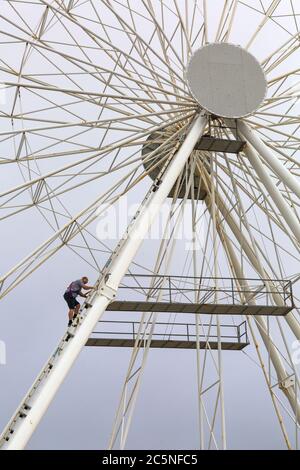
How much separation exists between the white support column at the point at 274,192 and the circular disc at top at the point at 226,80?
1.12m

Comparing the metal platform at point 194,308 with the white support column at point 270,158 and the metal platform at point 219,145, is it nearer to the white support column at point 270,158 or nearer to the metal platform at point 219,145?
the white support column at point 270,158

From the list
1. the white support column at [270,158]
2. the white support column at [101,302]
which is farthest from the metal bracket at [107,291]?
the white support column at [270,158]

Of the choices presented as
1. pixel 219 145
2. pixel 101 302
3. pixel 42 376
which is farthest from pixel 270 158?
pixel 42 376

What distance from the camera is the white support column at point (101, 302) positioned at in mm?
16141

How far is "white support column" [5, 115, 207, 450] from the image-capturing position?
1614 cm

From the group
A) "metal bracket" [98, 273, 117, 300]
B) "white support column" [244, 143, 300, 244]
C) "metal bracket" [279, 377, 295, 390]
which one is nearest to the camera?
"metal bracket" [98, 273, 117, 300]

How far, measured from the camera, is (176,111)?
23391 mm

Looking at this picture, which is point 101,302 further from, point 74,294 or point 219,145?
point 219,145

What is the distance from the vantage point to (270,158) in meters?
22.0

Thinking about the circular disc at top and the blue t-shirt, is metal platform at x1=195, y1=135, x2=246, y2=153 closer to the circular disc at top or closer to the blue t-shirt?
the circular disc at top

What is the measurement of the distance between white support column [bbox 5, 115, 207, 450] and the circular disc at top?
631 mm

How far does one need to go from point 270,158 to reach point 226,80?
2.40 meters

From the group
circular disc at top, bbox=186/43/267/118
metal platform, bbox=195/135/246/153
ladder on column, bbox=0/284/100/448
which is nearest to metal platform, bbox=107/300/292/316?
ladder on column, bbox=0/284/100/448
